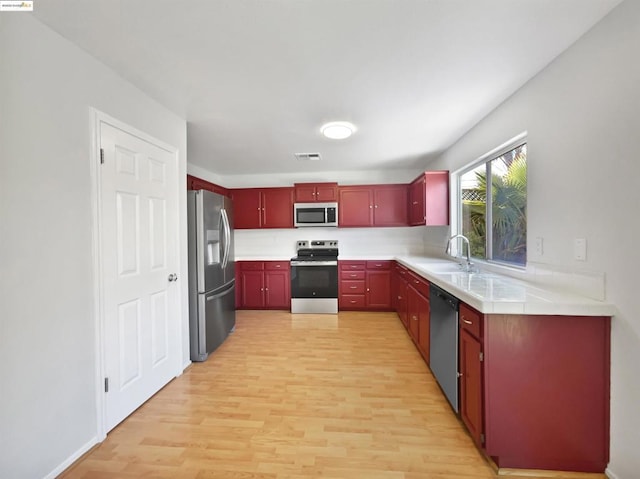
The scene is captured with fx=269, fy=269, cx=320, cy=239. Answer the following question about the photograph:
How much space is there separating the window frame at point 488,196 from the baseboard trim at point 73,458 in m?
3.11

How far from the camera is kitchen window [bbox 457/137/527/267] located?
7.07 feet

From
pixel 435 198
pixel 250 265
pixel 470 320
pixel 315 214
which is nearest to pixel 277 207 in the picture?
pixel 315 214

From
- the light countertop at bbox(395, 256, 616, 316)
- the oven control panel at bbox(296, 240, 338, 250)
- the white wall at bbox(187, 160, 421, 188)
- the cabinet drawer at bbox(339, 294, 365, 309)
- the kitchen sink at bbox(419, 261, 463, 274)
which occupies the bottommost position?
the cabinet drawer at bbox(339, 294, 365, 309)

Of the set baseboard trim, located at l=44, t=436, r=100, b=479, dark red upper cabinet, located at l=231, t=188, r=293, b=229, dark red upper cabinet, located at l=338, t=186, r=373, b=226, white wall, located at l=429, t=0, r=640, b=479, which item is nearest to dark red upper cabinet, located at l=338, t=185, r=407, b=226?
dark red upper cabinet, located at l=338, t=186, r=373, b=226

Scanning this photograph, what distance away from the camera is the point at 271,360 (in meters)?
2.70

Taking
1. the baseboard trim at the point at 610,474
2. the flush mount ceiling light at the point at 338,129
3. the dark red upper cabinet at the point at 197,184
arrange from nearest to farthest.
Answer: the baseboard trim at the point at 610,474, the flush mount ceiling light at the point at 338,129, the dark red upper cabinet at the point at 197,184

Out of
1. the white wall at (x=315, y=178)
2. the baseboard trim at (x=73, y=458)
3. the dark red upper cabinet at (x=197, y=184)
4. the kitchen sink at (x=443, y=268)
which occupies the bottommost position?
the baseboard trim at (x=73, y=458)

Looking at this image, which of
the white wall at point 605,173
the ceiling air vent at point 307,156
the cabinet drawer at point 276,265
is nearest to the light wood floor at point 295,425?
the white wall at point 605,173

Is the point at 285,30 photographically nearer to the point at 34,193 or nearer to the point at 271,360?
the point at 34,193

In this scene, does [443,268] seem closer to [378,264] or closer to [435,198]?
[435,198]

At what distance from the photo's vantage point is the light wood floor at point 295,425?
1438mm

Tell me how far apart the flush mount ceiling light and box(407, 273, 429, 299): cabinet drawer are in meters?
1.66

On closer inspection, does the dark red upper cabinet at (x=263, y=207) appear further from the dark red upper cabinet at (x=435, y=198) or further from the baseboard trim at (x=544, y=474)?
the baseboard trim at (x=544, y=474)

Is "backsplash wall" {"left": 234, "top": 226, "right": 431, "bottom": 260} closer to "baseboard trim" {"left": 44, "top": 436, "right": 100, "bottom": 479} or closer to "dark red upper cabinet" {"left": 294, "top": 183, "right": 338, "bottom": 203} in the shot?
"dark red upper cabinet" {"left": 294, "top": 183, "right": 338, "bottom": 203}
